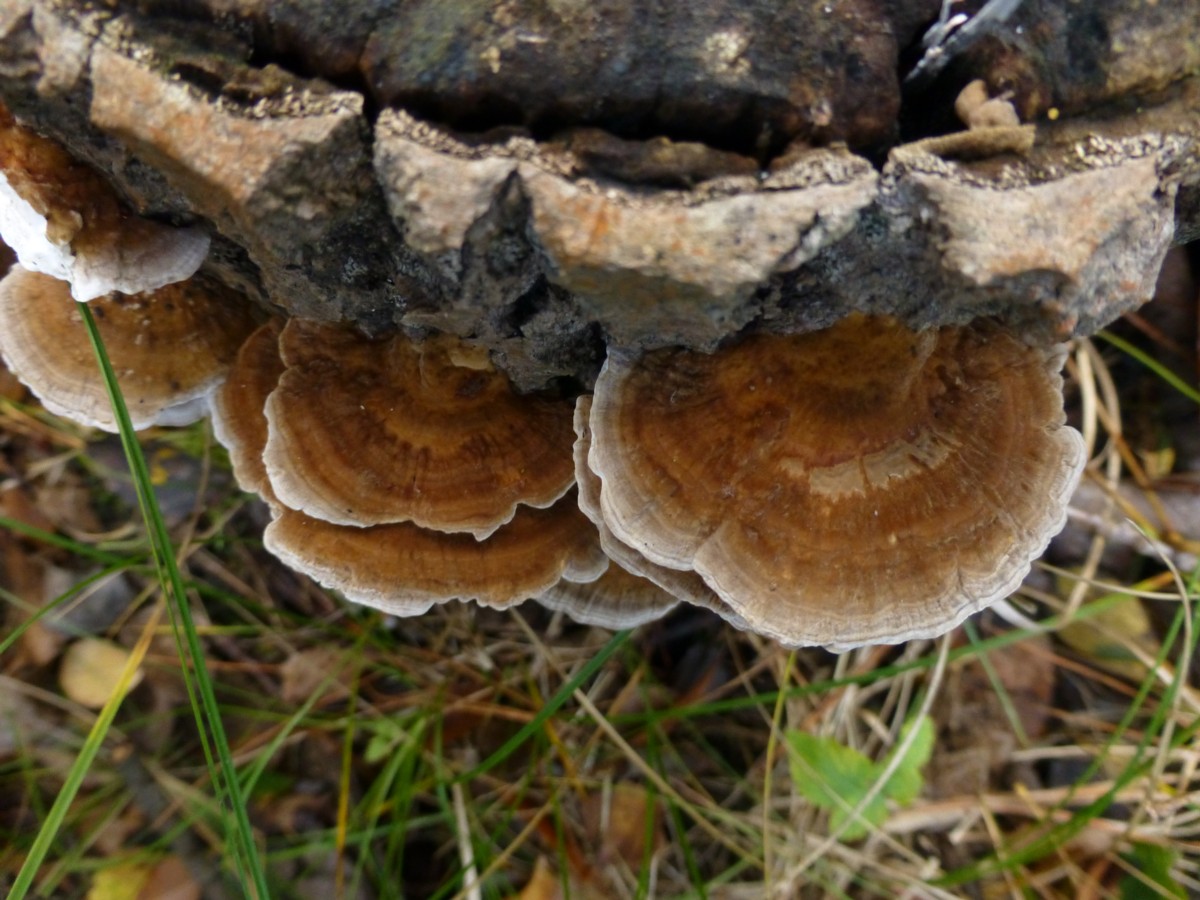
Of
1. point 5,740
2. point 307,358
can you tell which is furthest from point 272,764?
point 307,358

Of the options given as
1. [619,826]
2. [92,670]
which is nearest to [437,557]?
[619,826]

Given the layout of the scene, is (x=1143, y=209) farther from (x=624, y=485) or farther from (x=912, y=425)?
(x=624, y=485)

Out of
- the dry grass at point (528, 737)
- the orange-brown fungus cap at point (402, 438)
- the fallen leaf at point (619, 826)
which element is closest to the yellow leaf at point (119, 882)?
the dry grass at point (528, 737)

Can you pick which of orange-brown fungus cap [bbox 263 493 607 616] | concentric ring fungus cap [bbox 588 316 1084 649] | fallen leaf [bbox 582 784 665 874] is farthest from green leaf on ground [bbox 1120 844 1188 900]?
orange-brown fungus cap [bbox 263 493 607 616]

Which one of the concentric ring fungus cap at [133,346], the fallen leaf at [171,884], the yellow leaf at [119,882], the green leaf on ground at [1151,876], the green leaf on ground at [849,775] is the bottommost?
the green leaf on ground at [1151,876]

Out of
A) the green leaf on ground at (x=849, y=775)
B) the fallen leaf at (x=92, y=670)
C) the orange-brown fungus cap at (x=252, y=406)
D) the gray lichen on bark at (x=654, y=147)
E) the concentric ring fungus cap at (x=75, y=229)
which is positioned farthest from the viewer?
the fallen leaf at (x=92, y=670)

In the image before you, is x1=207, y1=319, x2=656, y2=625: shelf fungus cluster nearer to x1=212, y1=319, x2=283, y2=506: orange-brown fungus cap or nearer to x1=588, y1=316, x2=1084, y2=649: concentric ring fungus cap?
x1=212, y1=319, x2=283, y2=506: orange-brown fungus cap

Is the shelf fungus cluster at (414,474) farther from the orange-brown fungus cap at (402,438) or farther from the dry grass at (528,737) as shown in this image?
the dry grass at (528,737)
